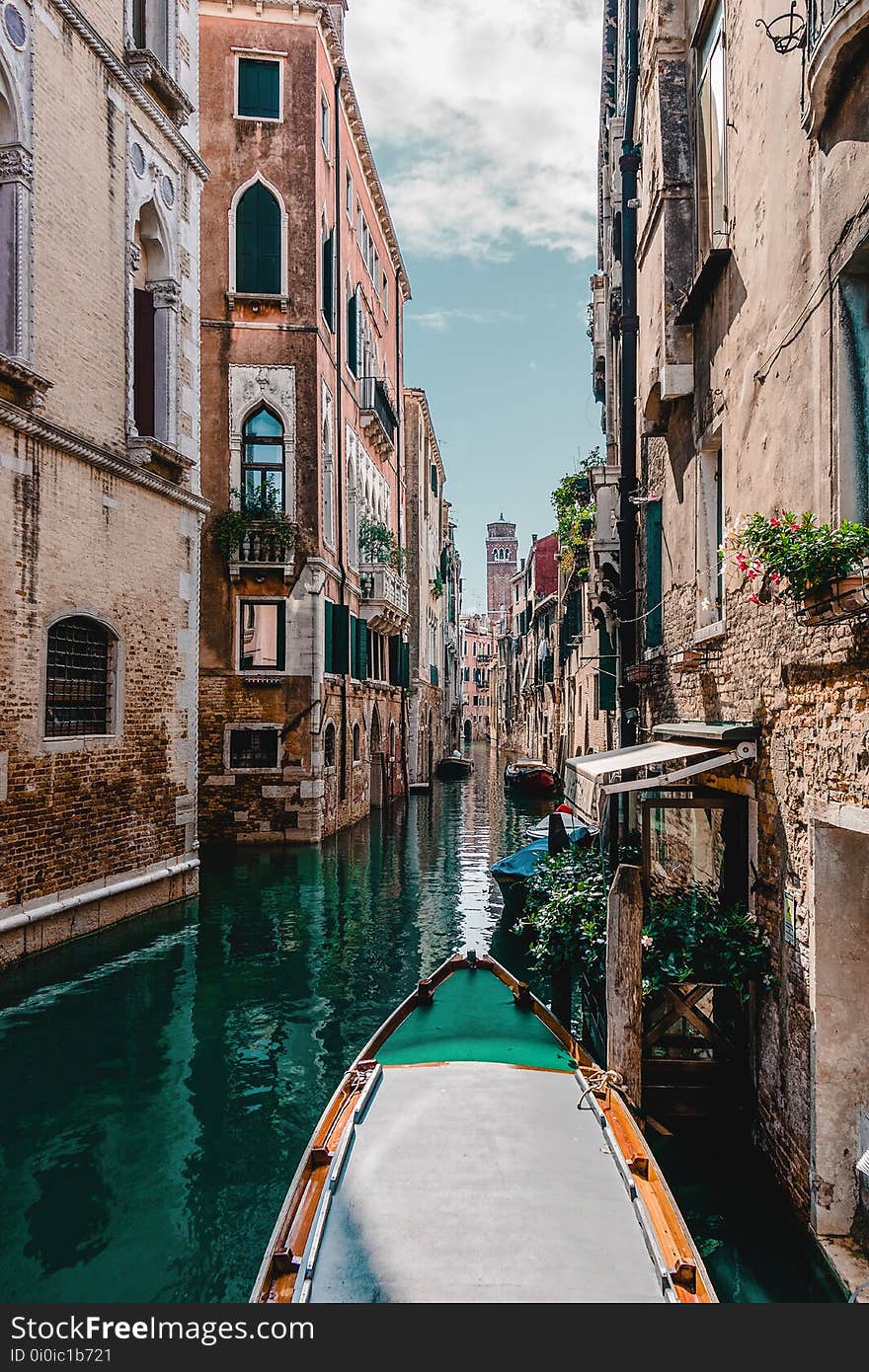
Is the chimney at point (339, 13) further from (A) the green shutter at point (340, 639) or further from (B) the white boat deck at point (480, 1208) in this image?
(B) the white boat deck at point (480, 1208)

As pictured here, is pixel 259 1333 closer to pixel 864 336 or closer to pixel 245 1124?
pixel 245 1124

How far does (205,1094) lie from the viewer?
689cm

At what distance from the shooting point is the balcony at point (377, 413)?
23.3m

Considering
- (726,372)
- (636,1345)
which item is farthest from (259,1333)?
(726,372)

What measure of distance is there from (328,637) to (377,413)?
7.50m

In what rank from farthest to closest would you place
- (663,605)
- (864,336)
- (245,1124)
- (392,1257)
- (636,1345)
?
(663,605) → (245,1124) → (864,336) → (392,1257) → (636,1345)

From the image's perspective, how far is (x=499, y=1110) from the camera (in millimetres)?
4527

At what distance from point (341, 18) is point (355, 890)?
2014 centimetres

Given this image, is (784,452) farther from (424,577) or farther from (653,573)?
(424,577)

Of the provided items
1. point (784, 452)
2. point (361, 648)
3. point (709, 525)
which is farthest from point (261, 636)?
point (784, 452)

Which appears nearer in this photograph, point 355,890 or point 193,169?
point 193,169

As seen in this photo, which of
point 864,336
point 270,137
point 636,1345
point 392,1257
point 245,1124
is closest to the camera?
point 636,1345

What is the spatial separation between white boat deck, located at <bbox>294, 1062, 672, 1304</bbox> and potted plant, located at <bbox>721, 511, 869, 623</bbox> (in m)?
2.55

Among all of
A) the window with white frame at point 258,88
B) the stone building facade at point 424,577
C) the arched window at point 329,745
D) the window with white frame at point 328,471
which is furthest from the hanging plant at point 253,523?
the stone building facade at point 424,577
